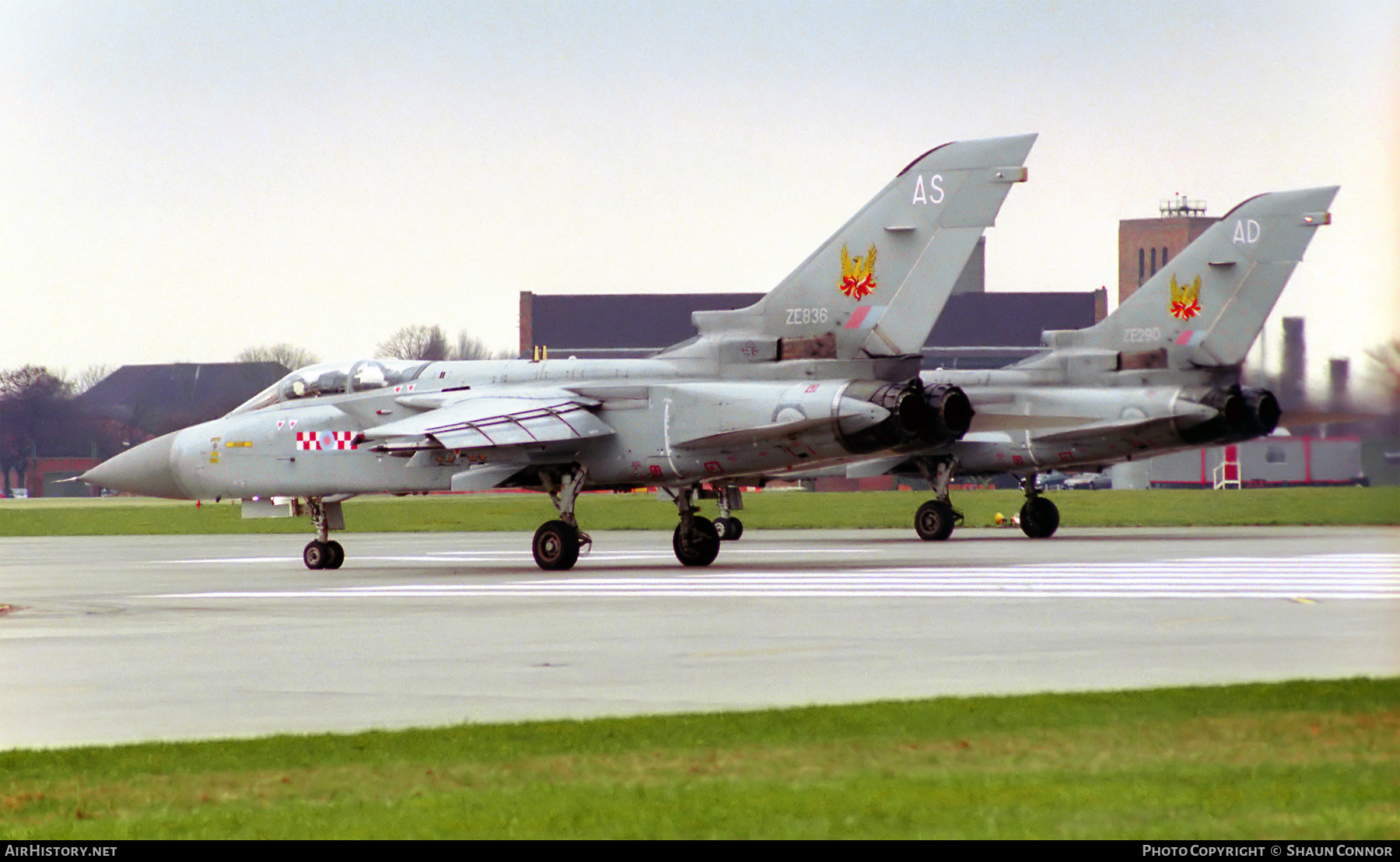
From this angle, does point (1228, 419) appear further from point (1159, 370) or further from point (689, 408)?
point (689, 408)

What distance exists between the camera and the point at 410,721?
9250mm

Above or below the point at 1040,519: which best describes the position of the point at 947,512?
above

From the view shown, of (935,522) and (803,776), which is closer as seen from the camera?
(803,776)

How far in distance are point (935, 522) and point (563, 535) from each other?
1045 centimetres

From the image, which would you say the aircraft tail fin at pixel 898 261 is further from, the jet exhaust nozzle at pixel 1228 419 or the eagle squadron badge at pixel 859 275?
the jet exhaust nozzle at pixel 1228 419

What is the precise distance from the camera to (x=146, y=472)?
2662cm

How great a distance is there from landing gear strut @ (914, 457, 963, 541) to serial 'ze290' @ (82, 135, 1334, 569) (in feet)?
17.8

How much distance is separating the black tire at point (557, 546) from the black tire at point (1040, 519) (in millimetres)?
11826

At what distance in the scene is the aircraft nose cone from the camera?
1041 inches

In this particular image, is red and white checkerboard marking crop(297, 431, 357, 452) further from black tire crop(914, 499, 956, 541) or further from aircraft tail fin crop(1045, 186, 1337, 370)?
aircraft tail fin crop(1045, 186, 1337, 370)

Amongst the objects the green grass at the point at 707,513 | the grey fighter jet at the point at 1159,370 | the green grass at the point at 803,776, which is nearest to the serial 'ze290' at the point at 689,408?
the grey fighter jet at the point at 1159,370

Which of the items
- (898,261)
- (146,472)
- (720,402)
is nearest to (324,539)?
(146,472)

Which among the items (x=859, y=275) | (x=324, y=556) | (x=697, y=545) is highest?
(x=859, y=275)
